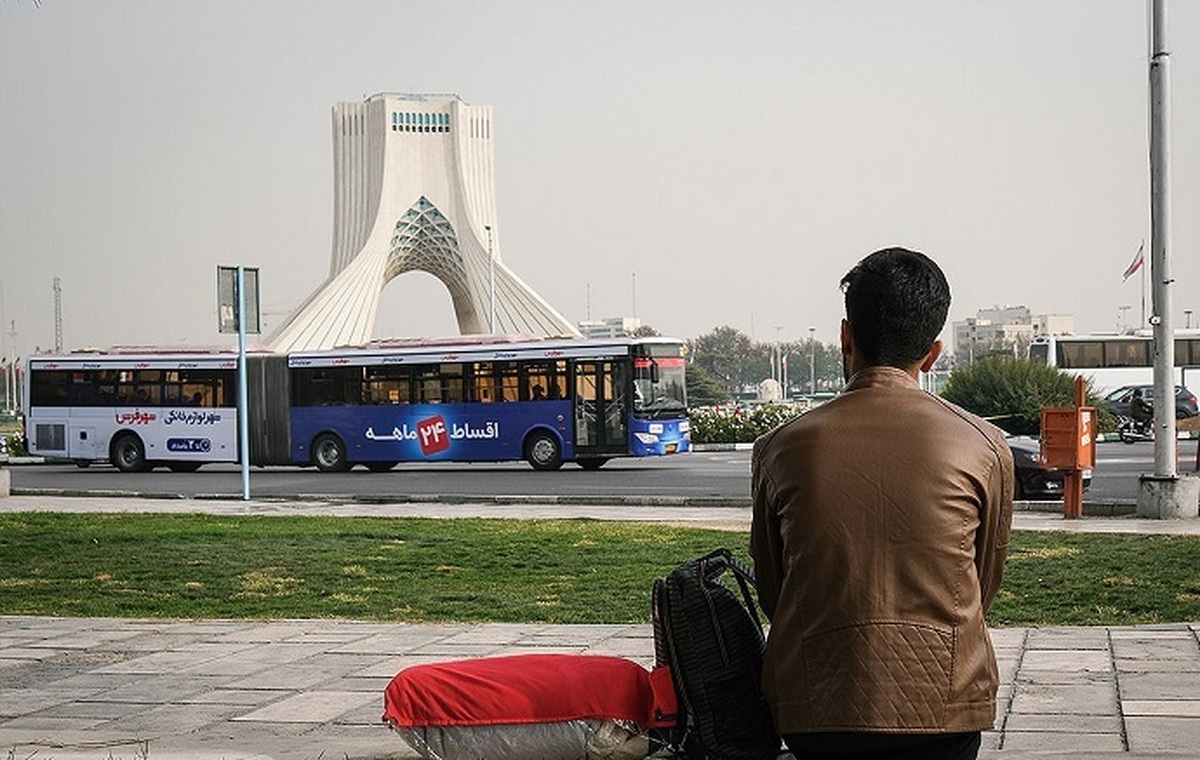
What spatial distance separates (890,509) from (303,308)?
Answer: 302 feet

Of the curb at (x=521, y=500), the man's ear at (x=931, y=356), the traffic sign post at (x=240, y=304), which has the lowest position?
the curb at (x=521, y=500)

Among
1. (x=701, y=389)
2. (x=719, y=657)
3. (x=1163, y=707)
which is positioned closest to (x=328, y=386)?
(x=1163, y=707)

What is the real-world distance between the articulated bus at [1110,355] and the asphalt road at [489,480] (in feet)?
57.3

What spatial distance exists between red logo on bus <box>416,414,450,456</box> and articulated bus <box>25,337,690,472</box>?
0.08 feet

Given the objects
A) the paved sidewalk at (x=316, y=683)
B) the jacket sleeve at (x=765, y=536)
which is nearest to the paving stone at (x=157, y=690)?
the paved sidewalk at (x=316, y=683)

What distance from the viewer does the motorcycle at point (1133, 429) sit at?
133 ft

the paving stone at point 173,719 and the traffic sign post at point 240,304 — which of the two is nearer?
the paving stone at point 173,719

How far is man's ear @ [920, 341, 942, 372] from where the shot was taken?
3.41 metres

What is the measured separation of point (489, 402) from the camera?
30750 millimetres

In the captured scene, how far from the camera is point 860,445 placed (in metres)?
3.22

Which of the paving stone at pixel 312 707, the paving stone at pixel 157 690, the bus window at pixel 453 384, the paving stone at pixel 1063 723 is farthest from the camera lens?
the bus window at pixel 453 384

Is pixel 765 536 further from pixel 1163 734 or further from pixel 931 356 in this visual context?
pixel 1163 734

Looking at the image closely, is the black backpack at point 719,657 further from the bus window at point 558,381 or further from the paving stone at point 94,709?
the bus window at point 558,381

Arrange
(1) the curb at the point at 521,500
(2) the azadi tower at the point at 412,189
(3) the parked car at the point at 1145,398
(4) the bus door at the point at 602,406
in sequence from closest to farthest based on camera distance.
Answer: (1) the curb at the point at 521,500 < (4) the bus door at the point at 602,406 < (3) the parked car at the point at 1145,398 < (2) the azadi tower at the point at 412,189
